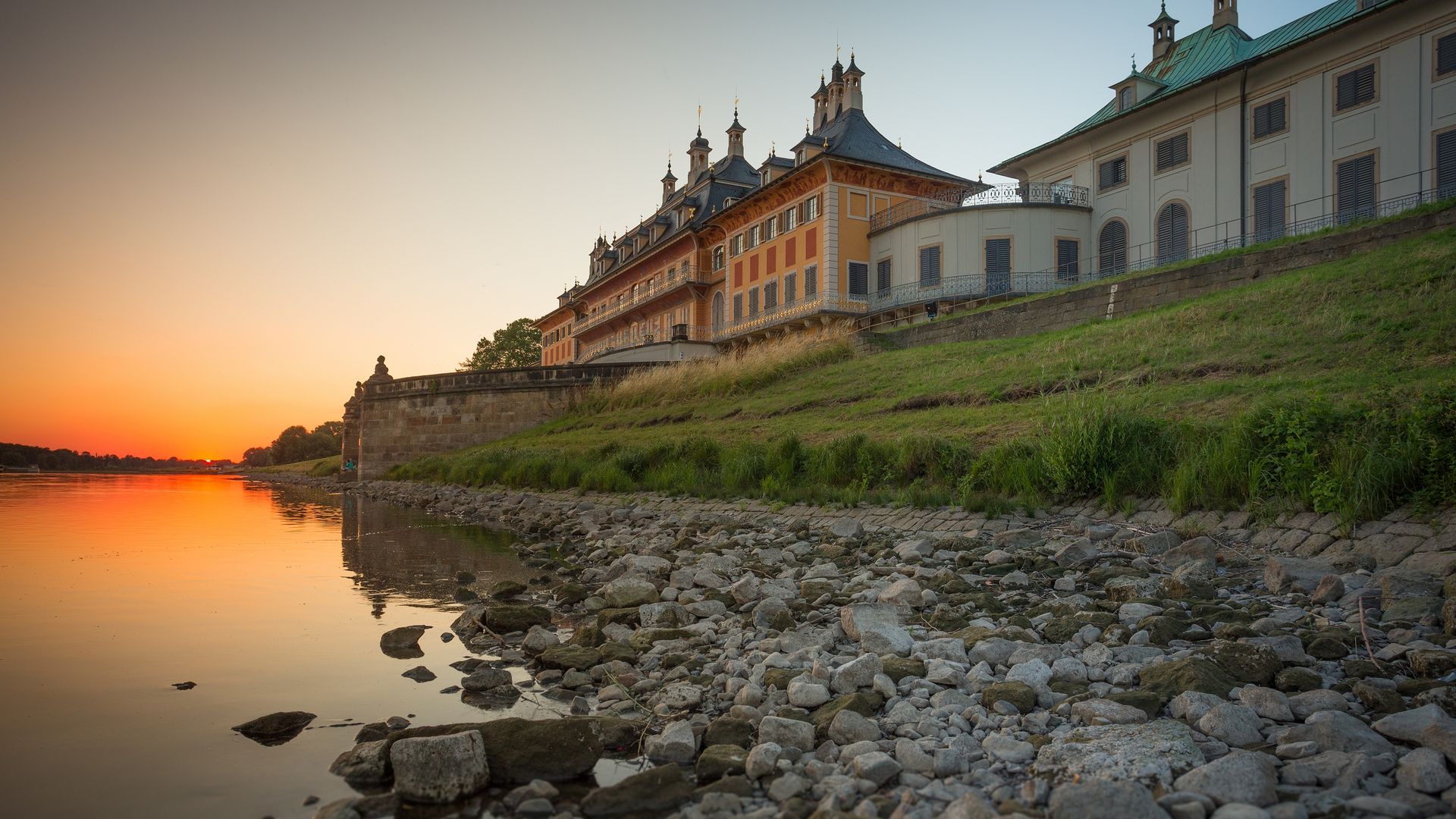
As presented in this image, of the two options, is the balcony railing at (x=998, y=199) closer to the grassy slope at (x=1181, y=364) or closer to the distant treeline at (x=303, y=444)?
the grassy slope at (x=1181, y=364)

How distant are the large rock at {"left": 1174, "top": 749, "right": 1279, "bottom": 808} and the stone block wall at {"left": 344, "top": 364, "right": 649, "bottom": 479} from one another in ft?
101

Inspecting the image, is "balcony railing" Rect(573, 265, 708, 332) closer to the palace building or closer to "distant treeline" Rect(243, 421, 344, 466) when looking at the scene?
the palace building

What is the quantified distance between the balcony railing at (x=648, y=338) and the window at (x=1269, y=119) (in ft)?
77.8

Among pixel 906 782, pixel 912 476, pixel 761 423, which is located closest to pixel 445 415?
pixel 761 423

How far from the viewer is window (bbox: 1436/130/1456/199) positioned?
24344 mm

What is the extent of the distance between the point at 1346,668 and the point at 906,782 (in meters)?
2.24

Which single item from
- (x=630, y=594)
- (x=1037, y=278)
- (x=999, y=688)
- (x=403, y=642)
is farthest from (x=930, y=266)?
(x=999, y=688)

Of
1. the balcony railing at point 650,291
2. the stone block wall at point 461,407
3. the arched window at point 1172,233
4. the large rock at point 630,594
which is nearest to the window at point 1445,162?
the arched window at point 1172,233

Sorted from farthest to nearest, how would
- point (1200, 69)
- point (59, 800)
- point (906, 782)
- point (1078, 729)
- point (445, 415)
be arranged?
point (445, 415)
point (1200, 69)
point (59, 800)
point (1078, 729)
point (906, 782)

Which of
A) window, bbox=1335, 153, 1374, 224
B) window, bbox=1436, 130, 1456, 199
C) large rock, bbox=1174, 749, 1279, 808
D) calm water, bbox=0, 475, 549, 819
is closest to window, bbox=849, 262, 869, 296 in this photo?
window, bbox=1335, 153, 1374, 224

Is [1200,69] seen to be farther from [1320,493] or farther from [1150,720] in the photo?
[1150,720]

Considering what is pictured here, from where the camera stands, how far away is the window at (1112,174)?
109 feet

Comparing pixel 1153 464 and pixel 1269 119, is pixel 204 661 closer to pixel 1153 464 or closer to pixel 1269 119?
pixel 1153 464

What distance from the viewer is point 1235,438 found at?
7398 millimetres
